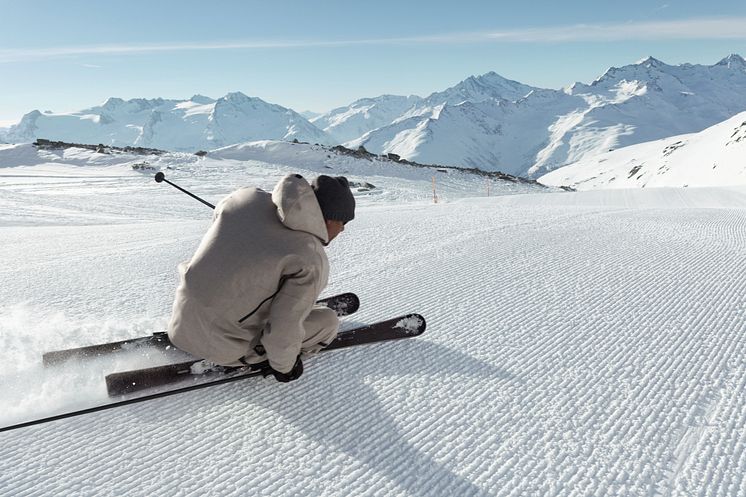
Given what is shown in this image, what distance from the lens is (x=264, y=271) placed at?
2.30m

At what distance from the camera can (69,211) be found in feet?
42.5

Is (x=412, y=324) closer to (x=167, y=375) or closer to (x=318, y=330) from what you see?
(x=318, y=330)

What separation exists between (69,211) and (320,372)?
42.0ft

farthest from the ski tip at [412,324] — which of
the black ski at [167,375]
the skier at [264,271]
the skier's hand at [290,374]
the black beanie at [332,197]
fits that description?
the black beanie at [332,197]

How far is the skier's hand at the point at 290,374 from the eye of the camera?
102 inches

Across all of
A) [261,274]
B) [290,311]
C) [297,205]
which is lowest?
[290,311]

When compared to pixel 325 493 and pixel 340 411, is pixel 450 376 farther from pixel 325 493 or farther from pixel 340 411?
pixel 325 493

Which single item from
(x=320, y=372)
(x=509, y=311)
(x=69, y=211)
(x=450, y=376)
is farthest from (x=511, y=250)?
(x=69, y=211)

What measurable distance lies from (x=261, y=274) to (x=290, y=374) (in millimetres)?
632

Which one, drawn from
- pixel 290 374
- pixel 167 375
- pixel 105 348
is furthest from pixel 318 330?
pixel 105 348

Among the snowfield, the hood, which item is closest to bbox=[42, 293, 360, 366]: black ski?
the snowfield

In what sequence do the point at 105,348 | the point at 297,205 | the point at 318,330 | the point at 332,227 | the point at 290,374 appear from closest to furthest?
the point at 297,205 < the point at 332,227 < the point at 290,374 < the point at 318,330 < the point at 105,348

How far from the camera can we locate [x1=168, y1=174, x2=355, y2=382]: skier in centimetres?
230

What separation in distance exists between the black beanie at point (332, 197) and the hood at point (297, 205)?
0.16 feet
